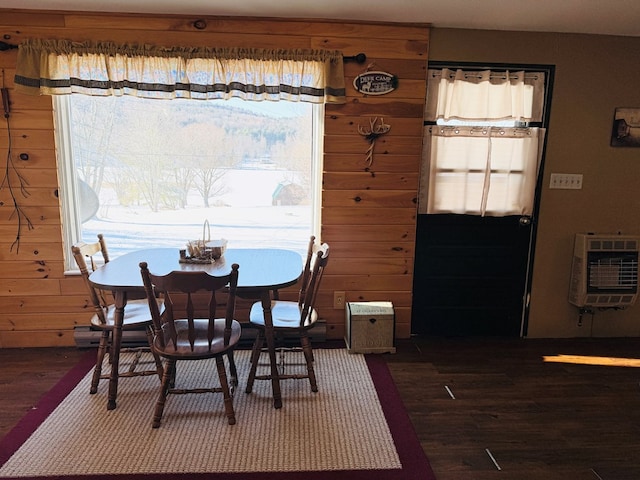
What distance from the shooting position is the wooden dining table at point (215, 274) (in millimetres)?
2223

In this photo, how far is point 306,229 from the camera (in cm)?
328

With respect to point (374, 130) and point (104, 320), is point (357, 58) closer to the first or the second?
point (374, 130)

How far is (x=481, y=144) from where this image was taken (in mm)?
3105

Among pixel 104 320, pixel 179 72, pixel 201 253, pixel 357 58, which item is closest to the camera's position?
pixel 104 320

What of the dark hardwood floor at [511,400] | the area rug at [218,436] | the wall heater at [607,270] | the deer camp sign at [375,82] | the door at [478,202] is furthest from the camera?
the wall heater at [607,270]

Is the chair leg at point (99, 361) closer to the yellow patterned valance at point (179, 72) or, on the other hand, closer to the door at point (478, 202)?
the yellow patterned valance at point (179, 72)

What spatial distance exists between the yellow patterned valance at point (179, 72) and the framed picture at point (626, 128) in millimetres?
1980

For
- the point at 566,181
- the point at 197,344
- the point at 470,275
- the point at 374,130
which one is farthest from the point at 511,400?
the point at 374,130

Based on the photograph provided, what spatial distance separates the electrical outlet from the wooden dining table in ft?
1.97

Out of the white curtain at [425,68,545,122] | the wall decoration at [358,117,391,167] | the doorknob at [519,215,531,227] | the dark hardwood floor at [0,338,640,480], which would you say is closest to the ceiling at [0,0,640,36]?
the white curtain at [425,68,545,122]

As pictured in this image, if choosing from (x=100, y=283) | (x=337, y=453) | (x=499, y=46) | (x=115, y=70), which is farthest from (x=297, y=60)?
(x=337, y=453)

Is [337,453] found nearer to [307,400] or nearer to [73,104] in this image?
[307,400]

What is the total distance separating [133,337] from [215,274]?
3.92 feet

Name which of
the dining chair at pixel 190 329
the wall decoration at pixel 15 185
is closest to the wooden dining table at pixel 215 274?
the dining chair at pixel 190 329
